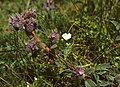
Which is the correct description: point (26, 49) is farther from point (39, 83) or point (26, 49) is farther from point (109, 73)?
point (109, 73)

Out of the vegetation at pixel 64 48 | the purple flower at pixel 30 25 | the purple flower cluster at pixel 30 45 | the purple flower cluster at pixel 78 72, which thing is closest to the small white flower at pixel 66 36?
the vegetation at pixel 64 48

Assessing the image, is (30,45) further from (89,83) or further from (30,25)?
(89,83)

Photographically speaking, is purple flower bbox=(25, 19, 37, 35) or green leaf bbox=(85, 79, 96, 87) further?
purple flower bbox=(25, 19, 37, 35)

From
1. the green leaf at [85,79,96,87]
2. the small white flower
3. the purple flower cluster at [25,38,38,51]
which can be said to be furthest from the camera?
the small white flower

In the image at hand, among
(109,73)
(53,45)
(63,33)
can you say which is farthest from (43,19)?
(109,73)

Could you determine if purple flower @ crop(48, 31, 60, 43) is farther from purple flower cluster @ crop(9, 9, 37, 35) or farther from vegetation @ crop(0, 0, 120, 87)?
purple flower cluster @ crop(9, 9, 37, 35)

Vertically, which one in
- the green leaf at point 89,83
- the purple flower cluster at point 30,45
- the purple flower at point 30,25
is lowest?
the green leaf at point 89,83

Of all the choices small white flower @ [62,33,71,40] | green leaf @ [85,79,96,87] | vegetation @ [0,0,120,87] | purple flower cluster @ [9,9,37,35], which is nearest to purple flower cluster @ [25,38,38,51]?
vegetation @ [0,0,120,87]

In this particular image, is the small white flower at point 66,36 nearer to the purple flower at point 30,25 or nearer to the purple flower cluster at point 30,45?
the purple flower cluster at point 30,45
